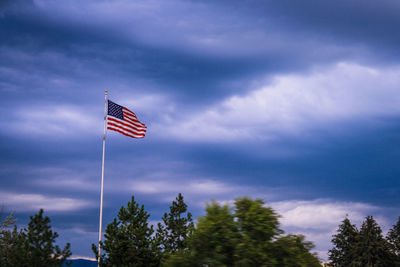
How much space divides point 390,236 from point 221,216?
A: 220ft

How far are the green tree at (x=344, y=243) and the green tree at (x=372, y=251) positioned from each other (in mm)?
1679

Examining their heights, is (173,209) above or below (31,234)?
above

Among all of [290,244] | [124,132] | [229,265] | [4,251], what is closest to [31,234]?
[124,132]

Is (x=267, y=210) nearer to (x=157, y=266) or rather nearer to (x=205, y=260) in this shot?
(x=205, y=260)

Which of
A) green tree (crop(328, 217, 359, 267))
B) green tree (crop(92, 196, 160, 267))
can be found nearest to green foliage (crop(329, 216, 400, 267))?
green tree (crop(328, 217, 359, 267))

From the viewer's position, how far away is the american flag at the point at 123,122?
139 feet

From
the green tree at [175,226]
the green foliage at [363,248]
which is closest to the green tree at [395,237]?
the green foliage at [363,248]

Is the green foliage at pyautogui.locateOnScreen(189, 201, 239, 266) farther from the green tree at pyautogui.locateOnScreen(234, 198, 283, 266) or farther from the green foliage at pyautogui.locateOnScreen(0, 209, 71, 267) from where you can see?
the green foliage at pyautogui.locateOnScreen(0, 209, 71, 267)

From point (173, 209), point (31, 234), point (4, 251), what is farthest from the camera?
point (173, 209)

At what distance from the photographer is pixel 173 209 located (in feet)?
206

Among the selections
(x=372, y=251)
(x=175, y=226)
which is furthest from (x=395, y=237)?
(x=175, y=226)

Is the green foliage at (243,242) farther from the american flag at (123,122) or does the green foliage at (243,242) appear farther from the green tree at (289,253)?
the american flag at (123,122)

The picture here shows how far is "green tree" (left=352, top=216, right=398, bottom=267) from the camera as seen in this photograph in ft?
255

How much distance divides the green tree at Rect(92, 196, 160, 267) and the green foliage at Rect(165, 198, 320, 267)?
1937 centimetres
